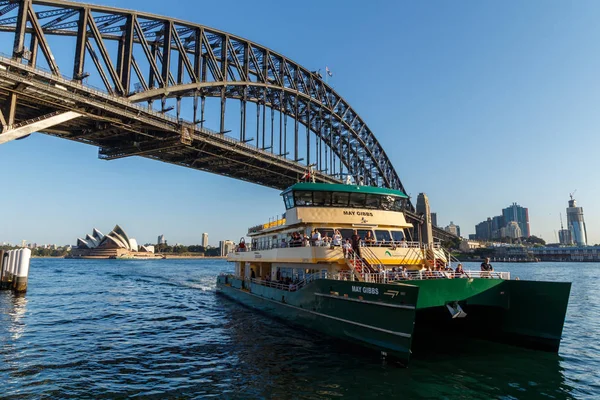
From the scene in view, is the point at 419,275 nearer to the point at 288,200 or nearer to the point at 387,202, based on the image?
the point at 387,202

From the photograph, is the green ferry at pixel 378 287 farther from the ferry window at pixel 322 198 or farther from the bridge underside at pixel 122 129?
the bridge underside at pixel 122 129

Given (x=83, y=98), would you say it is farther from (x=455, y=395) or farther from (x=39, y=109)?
(x=455, y=395)

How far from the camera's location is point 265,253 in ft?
76.0

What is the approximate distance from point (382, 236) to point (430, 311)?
4848 millimetres

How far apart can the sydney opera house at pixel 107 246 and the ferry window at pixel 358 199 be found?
153688mm

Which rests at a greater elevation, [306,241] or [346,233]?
[346,233]

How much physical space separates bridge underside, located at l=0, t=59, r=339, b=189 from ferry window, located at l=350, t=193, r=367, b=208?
22.8 meters

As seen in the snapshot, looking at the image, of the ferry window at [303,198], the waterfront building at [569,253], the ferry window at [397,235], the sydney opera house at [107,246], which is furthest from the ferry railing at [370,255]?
the waterfront building at [569,253]

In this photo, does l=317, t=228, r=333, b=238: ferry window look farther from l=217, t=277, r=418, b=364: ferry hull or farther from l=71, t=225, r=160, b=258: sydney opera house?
l=71, t=225, r=160, b=258: sydney opera house

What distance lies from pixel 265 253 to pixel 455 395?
47.5ft

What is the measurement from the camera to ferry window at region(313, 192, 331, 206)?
20625 millimetres

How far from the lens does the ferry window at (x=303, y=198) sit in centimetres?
2072

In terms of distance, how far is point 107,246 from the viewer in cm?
15588

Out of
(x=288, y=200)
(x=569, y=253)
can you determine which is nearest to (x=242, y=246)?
(x=288, y=200)
